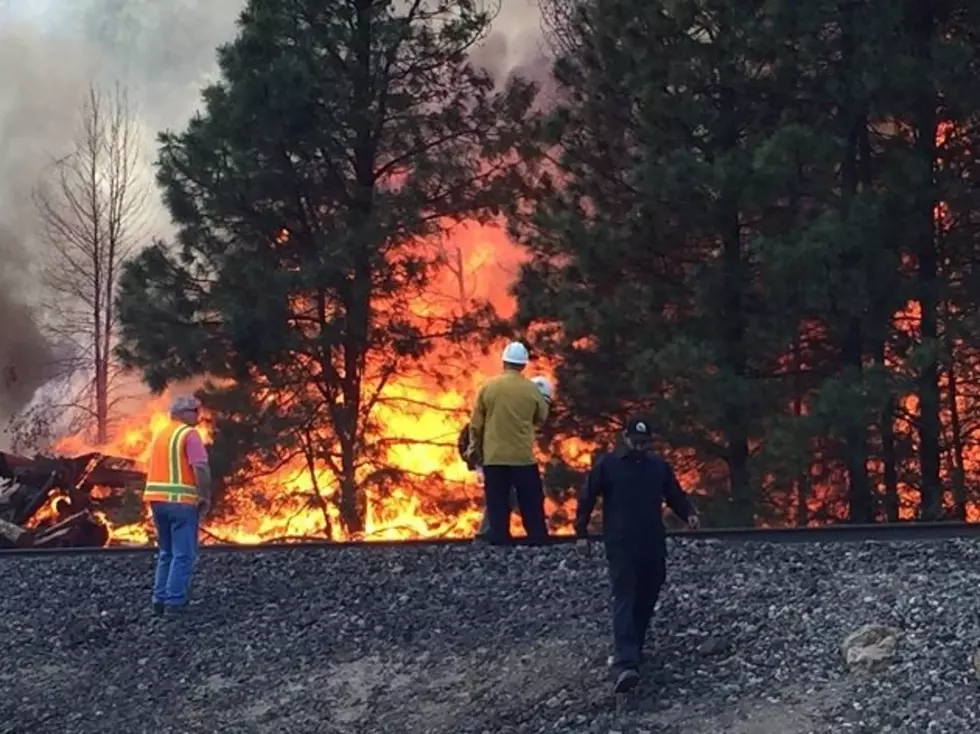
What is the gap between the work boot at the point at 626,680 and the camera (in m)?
8.23

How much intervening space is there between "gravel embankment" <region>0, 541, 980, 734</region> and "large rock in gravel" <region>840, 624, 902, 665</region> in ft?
0.29

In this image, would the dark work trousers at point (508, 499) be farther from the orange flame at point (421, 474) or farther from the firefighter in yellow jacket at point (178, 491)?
the orange flame at point (421, 474)

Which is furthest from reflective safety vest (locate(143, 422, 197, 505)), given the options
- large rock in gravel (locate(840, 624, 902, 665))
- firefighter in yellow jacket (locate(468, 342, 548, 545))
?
large rock in gravel (locate(840, 624, 902, 665))

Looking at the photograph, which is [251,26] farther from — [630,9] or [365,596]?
[365,596]

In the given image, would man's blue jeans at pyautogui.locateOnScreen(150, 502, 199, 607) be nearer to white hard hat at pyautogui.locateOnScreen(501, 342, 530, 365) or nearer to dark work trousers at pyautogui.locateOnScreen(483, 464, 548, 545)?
dark work trousers at pyautogui.locateOnScreen(483, 464, 548, 545)

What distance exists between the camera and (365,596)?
10570 millimetres

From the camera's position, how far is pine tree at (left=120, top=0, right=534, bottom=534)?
21469mm

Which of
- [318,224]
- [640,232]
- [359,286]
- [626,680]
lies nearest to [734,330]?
[640,232]

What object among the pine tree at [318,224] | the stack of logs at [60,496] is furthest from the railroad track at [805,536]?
the pine tree at [318,224]

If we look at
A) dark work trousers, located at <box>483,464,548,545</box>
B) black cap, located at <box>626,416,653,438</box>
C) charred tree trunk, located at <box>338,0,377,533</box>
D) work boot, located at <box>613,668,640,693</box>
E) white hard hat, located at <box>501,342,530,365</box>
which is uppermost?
charred tree trunk, located at <box>338,0,377,533</box>

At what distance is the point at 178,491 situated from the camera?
1053cm

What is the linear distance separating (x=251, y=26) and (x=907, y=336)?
11.3 metres

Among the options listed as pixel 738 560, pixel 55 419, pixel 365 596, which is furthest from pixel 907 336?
pixel 55 419

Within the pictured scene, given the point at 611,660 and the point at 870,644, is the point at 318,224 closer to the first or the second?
the point at 611,660
